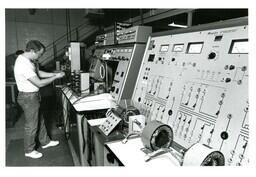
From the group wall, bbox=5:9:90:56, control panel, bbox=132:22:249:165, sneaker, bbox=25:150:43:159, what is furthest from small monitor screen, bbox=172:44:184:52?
wall, bbox=5:9:90:56

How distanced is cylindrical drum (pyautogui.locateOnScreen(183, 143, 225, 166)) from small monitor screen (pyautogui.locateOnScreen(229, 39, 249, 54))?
553mm

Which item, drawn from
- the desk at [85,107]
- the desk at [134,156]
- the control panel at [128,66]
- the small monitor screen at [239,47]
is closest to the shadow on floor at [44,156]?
the desk at [85,107]

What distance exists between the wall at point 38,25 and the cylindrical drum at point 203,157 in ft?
19.7

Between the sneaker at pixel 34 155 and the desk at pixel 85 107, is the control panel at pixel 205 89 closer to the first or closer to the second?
the desk at pixel 85 107

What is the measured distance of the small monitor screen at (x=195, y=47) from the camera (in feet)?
4.27

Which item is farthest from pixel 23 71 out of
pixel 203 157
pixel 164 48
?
pixel 203 157

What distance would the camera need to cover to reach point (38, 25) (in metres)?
6.19

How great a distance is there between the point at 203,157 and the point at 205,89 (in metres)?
0.47

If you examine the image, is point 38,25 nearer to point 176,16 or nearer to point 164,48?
point 176,16

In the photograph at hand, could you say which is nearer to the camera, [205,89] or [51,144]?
[205,89]

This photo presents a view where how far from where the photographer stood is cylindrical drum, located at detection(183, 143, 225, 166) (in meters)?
0.87

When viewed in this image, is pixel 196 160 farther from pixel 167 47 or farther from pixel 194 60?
pixel 167 47

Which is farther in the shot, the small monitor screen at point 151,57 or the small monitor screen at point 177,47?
the small monitor screen at point 151,57

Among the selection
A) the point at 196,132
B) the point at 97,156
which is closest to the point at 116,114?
the point at 97,156
